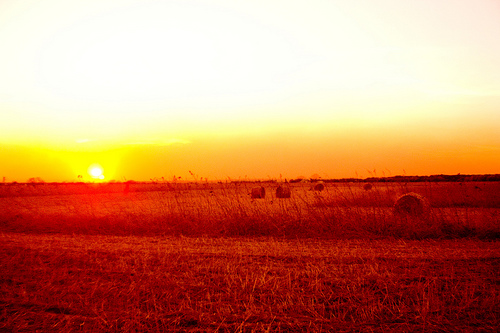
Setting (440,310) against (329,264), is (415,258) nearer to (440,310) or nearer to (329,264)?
(329,264)

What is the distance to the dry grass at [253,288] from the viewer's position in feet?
11.5

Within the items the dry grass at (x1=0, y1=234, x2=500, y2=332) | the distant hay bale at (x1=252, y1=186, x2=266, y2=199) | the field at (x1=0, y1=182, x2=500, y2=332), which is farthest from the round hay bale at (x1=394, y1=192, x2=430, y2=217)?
the distant hay bale at (x1=252, y1=186, x2=266, y2=199)

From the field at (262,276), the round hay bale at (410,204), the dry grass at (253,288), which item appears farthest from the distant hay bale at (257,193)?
the dry grass at (253,288)

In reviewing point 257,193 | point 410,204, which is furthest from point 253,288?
point 257,193

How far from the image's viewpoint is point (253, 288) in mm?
4379

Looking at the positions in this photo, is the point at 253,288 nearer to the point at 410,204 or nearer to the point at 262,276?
the point at 262,276

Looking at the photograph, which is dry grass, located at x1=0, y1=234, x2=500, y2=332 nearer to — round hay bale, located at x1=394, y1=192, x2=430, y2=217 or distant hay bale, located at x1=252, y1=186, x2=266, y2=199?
round hay bale, located at x1=394, y1=192, x2=430, y2=217

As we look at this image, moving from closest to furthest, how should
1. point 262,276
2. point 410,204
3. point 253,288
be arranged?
point 253,288, point 262,276, point 410,204

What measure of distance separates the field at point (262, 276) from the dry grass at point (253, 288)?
0.02 m

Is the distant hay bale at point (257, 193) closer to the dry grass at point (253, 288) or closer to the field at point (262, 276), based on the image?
the field at point (262, 276)

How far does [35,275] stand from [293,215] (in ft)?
19.4

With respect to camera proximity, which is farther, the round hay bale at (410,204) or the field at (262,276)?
the round hay bale at (410,204)

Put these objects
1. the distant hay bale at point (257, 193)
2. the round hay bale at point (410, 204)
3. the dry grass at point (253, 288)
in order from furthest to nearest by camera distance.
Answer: the distant hay bale at point (257, 193) → the round hay bale at point (410, 204) → the dry grass at point (253, 288)

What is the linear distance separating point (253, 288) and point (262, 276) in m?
0.47
